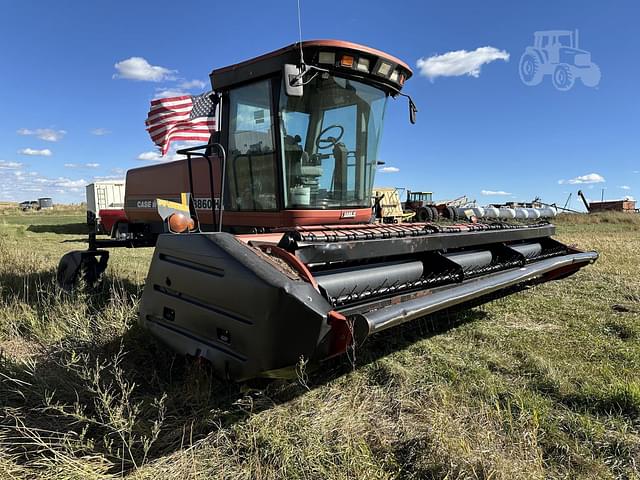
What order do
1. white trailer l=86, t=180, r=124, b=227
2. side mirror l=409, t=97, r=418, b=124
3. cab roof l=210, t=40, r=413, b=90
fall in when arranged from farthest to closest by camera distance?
white trailer l=86, t=180, r=124, b=227, side mirror l=409, t=97, r=418, b=124, cab roof l=210, t=40, r=413, b=90

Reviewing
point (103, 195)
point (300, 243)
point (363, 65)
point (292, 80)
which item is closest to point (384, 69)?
point (363, 65)

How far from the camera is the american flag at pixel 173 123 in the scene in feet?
18.0

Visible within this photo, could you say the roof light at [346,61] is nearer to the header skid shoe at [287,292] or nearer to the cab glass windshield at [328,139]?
the cab glass windshield at [328,139]

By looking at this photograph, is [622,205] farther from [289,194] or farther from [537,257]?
[289,194]

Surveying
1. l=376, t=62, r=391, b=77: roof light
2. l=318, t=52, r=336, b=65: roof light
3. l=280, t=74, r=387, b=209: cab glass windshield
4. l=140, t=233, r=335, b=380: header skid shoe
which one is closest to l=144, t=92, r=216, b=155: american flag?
l=280, t=74, r=387, b=209: cab glass windshield

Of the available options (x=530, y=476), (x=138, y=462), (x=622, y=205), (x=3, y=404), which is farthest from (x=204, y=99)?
(x=622, y=205)

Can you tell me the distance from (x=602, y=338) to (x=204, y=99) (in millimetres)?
4461

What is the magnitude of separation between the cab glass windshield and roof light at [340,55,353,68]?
168 mm

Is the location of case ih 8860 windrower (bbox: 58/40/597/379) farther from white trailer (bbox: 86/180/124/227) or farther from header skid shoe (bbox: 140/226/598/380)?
white trailer (bbox: 86/180/124/227)

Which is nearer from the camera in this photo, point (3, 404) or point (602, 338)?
point (3, 404)

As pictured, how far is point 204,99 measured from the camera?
15.6 feet

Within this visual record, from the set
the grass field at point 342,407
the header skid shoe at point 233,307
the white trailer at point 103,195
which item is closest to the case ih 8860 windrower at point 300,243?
the header skid shoe at point 233,307

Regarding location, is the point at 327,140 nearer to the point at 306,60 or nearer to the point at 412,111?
the point at 306,60

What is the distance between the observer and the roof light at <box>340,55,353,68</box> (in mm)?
3717
